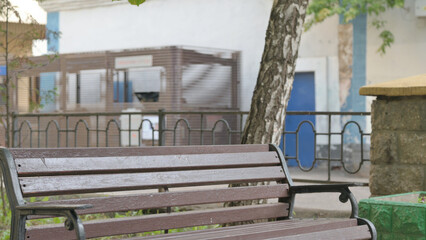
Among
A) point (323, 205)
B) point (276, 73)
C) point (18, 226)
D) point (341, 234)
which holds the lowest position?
point (323, 205)

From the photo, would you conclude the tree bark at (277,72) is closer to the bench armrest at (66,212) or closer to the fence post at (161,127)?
the bench armrest at (66,212)

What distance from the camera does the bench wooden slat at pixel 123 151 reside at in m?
3.56

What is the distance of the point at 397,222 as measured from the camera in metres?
4.36

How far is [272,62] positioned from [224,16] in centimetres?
1174

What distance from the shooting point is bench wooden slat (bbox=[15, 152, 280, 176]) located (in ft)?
11.7

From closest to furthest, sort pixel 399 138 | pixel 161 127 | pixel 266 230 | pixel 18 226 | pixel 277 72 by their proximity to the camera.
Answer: pixel 18 226, pixel 266 230, pixel 399 138, pixel 277 72, pixel 161 127

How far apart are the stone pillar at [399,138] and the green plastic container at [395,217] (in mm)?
911

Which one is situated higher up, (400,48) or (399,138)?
(400,48)

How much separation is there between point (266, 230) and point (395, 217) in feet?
3.12

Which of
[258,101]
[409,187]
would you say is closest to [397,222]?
[409,187]

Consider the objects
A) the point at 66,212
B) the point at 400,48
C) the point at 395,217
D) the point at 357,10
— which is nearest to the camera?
the point at 66,212

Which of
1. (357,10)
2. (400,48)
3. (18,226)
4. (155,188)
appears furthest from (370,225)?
(400,48)

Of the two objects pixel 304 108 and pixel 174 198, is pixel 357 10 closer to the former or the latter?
pixel 304 108

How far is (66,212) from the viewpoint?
314cm
